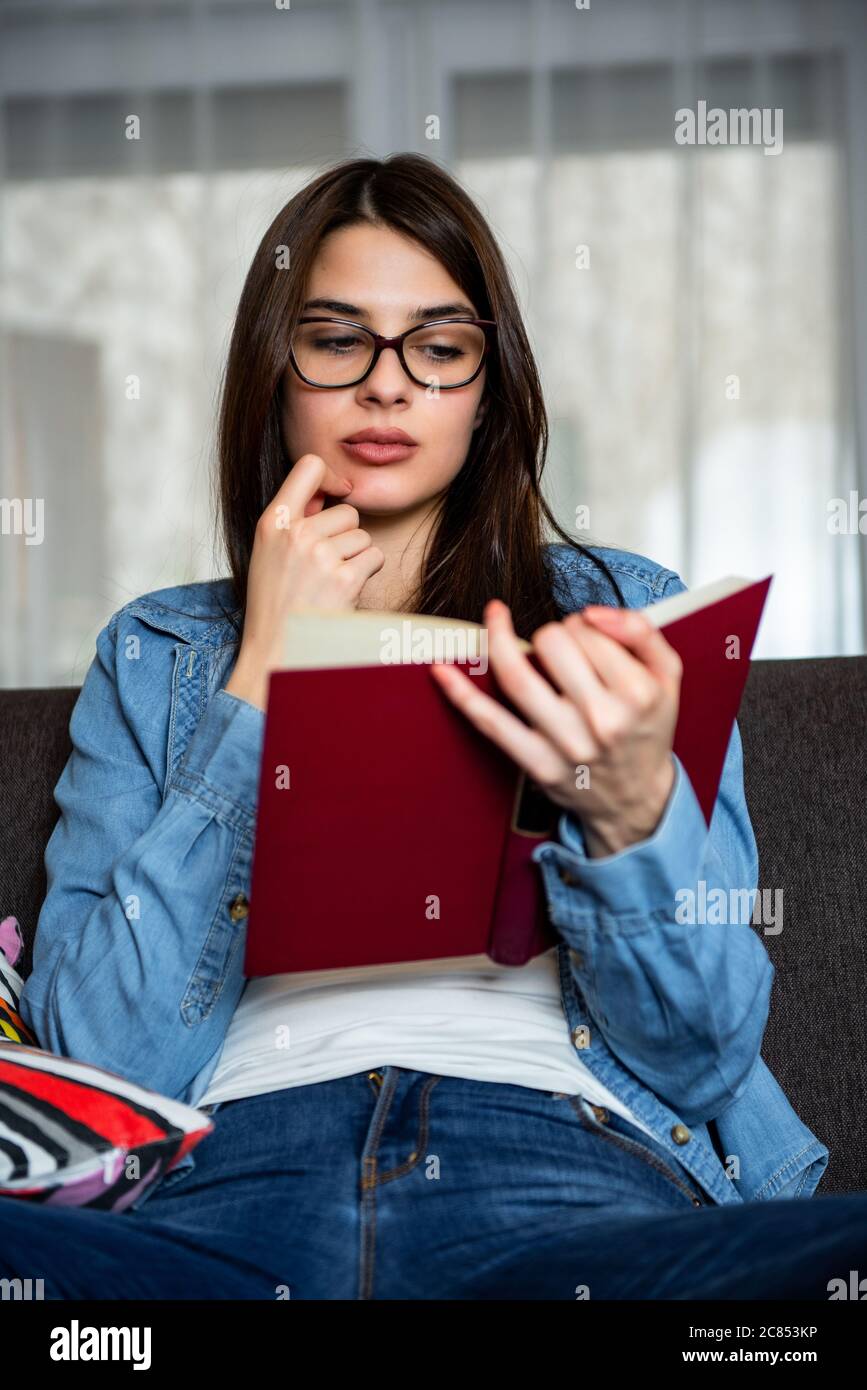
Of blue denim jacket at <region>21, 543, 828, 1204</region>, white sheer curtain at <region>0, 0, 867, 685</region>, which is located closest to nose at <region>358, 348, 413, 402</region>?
blue denim jacket at <region>21, 543, 828, 1204</region>

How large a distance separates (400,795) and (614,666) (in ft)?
0.52

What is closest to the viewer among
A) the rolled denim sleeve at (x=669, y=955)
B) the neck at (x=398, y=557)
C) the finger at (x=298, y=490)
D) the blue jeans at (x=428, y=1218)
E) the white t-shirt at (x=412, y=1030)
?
the blue jeans at (x=428, y=1218)

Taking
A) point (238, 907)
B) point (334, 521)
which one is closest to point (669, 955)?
point (238, 907)

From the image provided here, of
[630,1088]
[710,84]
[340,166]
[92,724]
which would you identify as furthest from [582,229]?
[630,1088]

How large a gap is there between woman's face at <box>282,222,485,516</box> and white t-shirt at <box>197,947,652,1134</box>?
45 centimetres

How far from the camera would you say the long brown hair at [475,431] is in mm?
1304

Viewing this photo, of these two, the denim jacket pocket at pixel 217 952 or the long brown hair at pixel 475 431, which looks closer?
the denim jacket pocket at pixel 217 952

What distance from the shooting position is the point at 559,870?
3.04ft

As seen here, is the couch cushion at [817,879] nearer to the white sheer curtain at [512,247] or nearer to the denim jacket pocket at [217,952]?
the denim jacket pocket at [217,952]

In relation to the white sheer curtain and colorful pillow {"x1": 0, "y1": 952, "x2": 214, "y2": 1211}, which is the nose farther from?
the white sheer curtain

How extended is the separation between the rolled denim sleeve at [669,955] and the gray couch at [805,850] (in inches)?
10.7

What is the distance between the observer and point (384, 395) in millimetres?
1223

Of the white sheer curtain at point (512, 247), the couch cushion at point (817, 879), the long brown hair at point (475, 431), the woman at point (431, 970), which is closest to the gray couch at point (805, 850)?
the couch cushion at point (817, 879)
